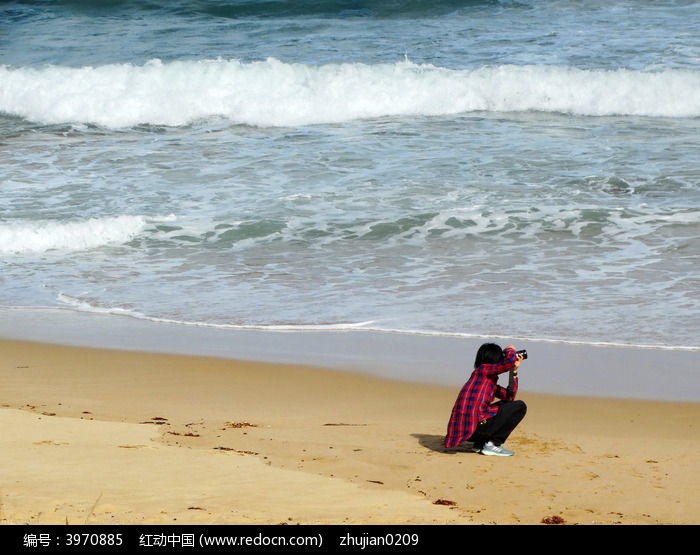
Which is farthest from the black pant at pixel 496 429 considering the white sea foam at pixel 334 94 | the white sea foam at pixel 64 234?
the white sea foam at pixel 334 94

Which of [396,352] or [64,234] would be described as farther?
[64,234]

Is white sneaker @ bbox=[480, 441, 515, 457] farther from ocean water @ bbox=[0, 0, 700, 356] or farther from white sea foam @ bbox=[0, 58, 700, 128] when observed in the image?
white sea foam @ bbox=[0, 58, 700, 128]

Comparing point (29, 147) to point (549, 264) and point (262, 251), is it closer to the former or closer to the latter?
point (262, 251)

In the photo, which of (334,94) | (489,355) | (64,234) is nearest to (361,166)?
(64,234)

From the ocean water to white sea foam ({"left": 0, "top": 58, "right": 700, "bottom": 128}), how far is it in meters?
0.05

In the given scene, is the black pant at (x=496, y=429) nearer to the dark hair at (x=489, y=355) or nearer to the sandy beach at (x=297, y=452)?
the sandy beach at (x=297, y=452)

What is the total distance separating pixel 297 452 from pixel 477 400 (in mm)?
986

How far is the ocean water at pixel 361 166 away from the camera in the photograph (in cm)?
897

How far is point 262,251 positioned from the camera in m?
10.6

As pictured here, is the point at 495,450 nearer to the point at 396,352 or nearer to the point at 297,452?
the point at 297,452

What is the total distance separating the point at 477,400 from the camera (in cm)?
569

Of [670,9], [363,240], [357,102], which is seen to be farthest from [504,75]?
[363,240]

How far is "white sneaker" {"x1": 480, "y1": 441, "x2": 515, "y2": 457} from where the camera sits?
552cm
